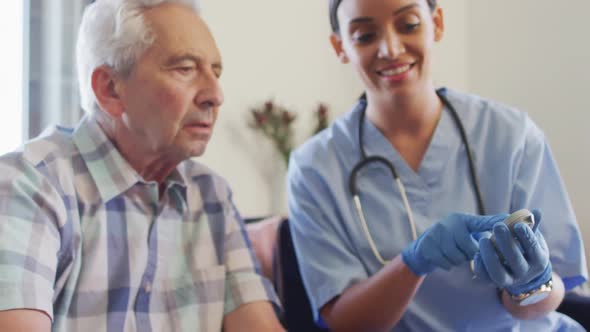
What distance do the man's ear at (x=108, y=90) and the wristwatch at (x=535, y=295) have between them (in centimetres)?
74

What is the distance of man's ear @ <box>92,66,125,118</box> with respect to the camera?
3.35ft

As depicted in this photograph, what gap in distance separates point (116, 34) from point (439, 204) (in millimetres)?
664

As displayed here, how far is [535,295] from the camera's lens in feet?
3.15

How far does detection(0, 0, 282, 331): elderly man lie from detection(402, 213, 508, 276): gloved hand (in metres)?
0.30

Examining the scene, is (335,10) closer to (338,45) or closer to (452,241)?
(338,45)

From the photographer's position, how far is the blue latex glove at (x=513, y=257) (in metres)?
0.85

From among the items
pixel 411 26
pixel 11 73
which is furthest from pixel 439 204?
pixel 11 73

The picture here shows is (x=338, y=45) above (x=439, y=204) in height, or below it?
above

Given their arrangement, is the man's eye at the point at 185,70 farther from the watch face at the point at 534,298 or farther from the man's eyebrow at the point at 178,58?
the watch face at the point at 534,298

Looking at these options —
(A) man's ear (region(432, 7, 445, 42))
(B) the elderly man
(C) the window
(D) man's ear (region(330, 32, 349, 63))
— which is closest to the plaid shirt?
(B) the elderly man

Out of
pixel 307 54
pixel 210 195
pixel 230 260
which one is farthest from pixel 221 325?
pixel 307 54

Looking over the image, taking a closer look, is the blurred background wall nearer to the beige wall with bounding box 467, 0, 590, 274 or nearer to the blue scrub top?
the beige wall with bounding box 467, 0, 590, 274

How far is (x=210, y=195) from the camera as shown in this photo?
1121 millimetres

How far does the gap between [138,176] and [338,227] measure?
0.39m
